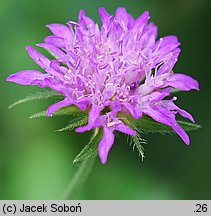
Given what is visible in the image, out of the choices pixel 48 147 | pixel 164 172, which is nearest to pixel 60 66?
pixel 48 147

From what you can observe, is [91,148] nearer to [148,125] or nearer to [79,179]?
[148,125]

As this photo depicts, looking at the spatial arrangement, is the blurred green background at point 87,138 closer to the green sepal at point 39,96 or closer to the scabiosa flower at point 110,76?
the scabiosa flower at point 110,76

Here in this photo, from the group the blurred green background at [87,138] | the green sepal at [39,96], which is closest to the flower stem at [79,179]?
the green sepal at [39,96]

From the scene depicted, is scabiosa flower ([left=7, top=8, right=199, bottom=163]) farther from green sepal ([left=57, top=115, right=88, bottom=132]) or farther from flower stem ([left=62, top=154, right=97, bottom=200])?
flower stem ([left=62, top=154, right=97, bottom=200])

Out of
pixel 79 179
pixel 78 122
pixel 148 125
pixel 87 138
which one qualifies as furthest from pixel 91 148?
pixel 87 138

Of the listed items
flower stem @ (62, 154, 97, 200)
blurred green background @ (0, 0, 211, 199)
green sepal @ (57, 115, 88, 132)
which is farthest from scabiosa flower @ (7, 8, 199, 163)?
blurred green background @ (0, 0, 211, 199)

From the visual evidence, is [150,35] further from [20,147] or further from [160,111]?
[20,147]
